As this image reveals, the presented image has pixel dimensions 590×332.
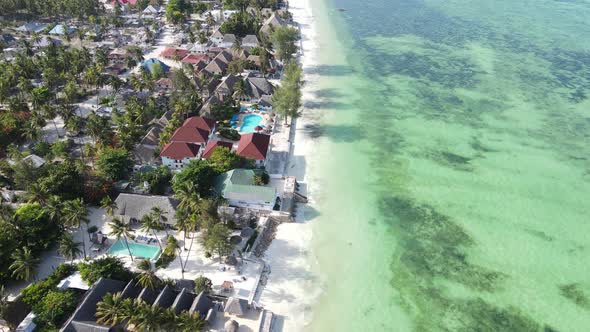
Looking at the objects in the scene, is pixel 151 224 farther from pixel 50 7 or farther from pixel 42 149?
pixel 50 7

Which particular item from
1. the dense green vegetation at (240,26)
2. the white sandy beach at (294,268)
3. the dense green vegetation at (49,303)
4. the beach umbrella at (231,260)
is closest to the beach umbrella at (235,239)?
the beach umbrella at (231,260)

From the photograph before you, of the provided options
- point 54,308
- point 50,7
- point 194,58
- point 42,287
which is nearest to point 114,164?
point 42,287

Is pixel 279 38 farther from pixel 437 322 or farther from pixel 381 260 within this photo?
pixel 437 322

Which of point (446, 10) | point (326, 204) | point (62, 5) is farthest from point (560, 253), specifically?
point (62, 5)

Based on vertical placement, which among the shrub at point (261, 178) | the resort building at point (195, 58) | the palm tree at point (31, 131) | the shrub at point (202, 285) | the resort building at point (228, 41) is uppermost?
the resort building at point (228, 41)

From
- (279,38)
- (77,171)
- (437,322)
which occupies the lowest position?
(437,322)

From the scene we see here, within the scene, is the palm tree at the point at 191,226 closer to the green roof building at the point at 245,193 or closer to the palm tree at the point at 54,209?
the green roof building at the point at 245,193

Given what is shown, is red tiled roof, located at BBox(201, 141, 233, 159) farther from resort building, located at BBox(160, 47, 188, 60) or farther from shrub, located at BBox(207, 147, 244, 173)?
resort building, located at BBox(160, 47, 188, 60)
